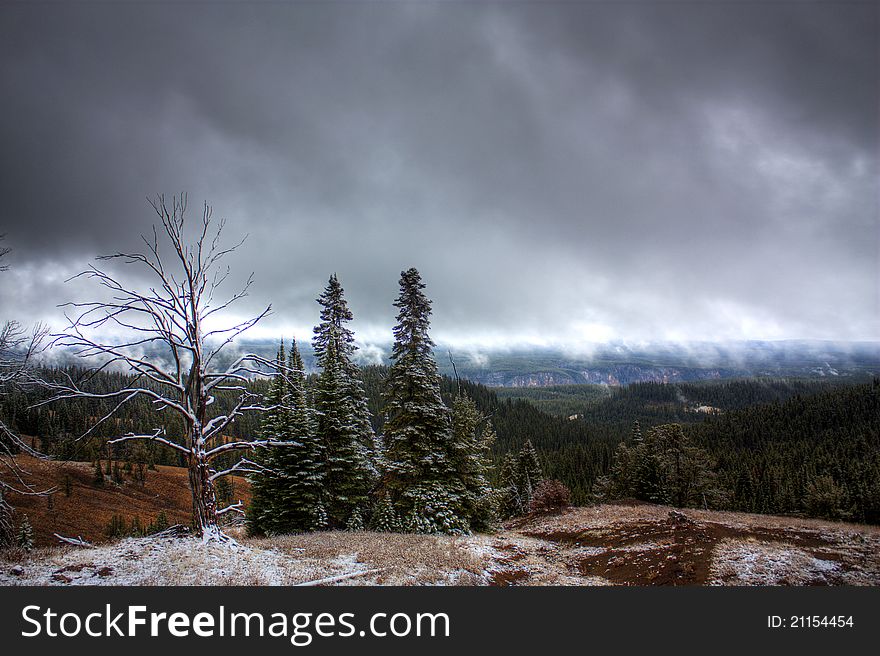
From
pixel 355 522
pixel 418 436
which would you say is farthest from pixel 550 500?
pixel 355 522

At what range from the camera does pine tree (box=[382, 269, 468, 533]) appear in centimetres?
1830

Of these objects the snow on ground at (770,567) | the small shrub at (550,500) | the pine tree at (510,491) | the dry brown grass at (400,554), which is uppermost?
the snow on ground at (770,567)

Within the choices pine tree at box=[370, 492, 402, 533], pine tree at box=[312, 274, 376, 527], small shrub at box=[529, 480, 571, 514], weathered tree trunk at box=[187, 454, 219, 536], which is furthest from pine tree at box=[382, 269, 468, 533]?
small shrub at box=[529, 480, 571, 514]

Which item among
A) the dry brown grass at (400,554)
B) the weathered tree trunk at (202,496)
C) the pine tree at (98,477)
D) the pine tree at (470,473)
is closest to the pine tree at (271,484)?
the dry brown grass at (400,554)

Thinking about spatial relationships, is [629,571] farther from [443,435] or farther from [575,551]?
[443,435]

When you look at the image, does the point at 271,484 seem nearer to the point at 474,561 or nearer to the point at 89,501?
the point at 474,561

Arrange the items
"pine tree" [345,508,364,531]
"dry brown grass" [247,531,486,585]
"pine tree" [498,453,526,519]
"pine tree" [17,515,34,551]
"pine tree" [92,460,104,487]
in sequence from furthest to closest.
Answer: "pine tree" [92,460,104,487] < "pine tree" [498,453,526,519] < "pine tree" [345,508,364,531] < "pine tree" [17,515,34,551] < "dry brown grass" [247,531,486,585]

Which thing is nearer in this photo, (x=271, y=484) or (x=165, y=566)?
(x=165, y=566)

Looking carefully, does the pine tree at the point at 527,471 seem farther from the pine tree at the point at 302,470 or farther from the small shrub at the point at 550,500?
the pine tree at the point at 302,470

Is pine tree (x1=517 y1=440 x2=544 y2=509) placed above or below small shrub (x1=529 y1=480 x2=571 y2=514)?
below

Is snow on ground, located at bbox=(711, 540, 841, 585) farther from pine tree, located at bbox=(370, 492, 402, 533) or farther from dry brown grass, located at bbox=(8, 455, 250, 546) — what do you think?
dry brown grass, located at bbox=(8, 455, 250, 546)

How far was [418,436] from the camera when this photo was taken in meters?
19.2

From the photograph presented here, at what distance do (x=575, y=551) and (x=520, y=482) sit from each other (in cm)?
3482

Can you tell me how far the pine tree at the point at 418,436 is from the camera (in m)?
18.3
